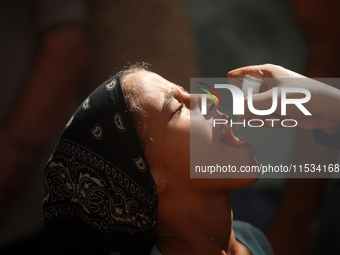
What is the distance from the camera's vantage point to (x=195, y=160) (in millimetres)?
981

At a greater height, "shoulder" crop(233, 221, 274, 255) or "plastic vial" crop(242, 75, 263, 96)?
"plastic vial" crop(242, 75, 263, 96)

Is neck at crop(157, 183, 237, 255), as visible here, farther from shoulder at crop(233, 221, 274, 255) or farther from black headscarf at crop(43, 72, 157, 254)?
shoulder at crop(233, 221, 274, 255)

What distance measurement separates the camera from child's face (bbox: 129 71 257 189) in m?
0.98

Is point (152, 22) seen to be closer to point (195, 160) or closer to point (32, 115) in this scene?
point (32, 115)

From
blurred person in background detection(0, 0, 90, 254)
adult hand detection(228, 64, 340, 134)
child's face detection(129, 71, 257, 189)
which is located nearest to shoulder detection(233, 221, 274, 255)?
child's face detection(129, 71, 257, 189)

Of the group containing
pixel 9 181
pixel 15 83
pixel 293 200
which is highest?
pixel 15 83

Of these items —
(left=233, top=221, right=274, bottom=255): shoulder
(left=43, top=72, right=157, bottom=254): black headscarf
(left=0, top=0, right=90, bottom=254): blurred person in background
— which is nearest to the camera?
(left=43, top=72, right=157, bottom=254): black headscarf

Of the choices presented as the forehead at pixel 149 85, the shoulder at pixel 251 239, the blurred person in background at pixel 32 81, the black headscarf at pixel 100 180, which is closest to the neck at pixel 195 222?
the black headscarf at pixel 100 180

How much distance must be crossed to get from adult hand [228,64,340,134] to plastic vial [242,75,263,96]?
0.05ft

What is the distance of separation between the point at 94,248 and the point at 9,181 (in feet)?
1.97

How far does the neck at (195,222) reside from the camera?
40.0 inches

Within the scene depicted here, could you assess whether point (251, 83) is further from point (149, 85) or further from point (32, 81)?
point (32, 81)

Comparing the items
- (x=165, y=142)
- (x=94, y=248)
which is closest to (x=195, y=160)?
(x=165, y=142)

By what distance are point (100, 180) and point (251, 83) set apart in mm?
443
